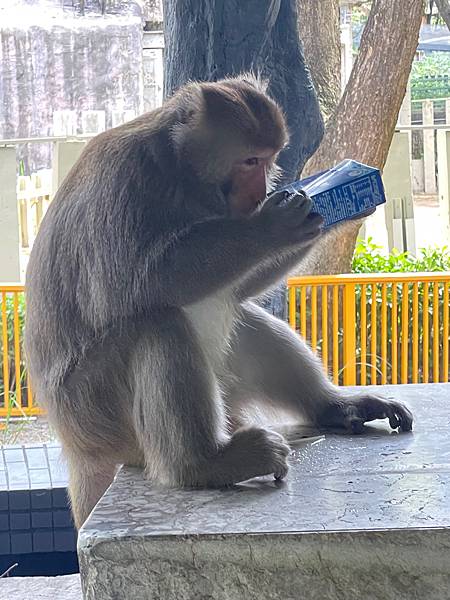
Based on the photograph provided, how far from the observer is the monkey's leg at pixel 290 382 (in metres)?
3.31

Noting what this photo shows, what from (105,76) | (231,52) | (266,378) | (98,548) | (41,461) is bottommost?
(41,461)

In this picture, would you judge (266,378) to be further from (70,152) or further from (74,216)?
(70,152)

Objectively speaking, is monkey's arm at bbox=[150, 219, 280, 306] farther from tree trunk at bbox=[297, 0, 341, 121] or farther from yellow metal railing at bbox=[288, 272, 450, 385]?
tree trunk at bbox=[297, 0, 341, 121]

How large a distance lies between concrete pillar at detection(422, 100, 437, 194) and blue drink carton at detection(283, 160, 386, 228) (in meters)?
16.1

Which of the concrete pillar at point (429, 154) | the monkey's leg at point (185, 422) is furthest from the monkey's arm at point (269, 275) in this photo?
the concrete pillar at point (429, 154)

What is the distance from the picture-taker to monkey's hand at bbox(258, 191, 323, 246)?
2.85 m

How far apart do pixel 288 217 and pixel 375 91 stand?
6.28m

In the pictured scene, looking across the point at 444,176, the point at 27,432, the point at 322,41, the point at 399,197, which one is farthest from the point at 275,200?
the point at 444,176

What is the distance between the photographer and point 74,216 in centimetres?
304

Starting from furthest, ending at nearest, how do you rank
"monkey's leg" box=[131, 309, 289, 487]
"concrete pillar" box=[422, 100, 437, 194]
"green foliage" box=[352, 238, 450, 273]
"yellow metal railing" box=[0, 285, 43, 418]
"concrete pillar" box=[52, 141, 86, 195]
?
"concrete pillar" box=[422, 100, 437, 194] < "concrete pillar" box=[52, 141, 86, 195] < "green foliage" box=[352, 238, 450, 273] < "yellow metal railing" box=[0, 285, 43, 418] < "monkey's leg" box=[131, 309, 289, 487]

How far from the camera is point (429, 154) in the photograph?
63.1ft

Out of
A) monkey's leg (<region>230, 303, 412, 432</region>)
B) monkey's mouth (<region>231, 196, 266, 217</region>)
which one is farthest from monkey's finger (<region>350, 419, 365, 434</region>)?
monkey's mouth (<region>231, 196, 266, 217</region>)

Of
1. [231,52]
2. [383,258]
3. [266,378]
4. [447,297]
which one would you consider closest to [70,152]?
[383,258]

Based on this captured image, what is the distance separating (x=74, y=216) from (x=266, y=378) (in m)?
0.83
